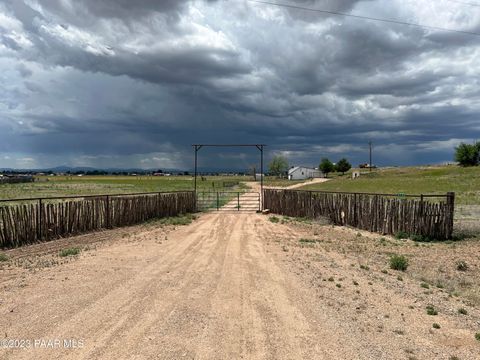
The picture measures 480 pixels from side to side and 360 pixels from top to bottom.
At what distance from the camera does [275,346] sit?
527 cm

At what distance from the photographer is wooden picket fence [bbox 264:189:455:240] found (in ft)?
49.4

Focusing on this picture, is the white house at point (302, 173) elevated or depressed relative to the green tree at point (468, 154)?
depressed

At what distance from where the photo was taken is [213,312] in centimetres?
649

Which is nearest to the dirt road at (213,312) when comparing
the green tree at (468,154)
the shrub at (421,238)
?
the shrub at (421,238)

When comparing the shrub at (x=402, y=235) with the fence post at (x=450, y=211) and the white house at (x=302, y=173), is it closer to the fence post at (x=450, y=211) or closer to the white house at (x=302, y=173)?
the fence post at (x=450, y=211)

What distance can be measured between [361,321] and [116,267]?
5.69 m

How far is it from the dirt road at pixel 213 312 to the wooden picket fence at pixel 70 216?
1.95 m

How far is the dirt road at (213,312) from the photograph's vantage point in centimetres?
520

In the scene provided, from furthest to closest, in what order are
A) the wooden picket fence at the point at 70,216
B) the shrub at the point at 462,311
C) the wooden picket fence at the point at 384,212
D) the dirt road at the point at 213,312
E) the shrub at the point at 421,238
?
the wooden picket fence at the point at 384,212 < the shrub at the point at 421,238 < the wooden picket fence at the point at 70,216 < the shrub at the point at 462,311 < the dirt road at the point at 213,312

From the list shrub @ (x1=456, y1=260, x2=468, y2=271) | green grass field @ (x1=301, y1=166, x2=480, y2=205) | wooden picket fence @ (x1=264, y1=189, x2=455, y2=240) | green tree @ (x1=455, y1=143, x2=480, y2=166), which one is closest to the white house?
green tree @ (x1=455, y1=143, x2=480, y2=166)

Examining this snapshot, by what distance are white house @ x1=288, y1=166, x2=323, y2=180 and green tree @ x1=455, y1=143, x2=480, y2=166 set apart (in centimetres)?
4498

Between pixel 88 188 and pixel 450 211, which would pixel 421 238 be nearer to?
pixel 450 211

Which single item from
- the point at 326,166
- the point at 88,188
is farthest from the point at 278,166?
the point at 88,188

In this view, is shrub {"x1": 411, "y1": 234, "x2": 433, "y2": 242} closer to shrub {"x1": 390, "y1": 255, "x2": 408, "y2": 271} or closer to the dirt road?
shrub {"x1": 390, "y1": 255, "x2": 408, "y2": 271}
